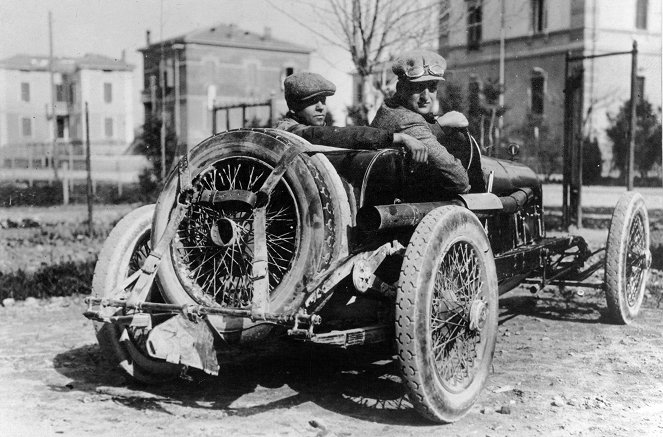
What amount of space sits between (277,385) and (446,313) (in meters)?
1.22

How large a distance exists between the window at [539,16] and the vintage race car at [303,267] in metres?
26.3

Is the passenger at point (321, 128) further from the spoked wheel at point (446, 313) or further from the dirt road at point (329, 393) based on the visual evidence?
the dirt road at point (329, 393)

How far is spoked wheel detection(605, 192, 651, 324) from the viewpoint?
19.6ft

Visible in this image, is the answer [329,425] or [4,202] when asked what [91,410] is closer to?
[329,425]

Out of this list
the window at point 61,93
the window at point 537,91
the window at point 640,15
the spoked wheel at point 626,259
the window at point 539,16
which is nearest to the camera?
the spoked wheel at point 626,259

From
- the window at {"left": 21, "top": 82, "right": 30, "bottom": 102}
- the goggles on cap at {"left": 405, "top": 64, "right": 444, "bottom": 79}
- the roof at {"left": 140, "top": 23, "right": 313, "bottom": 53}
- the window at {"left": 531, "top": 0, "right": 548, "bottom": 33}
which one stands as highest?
the roof at {"left": 140, "top": 23, "right": 313, "bottom": 53}

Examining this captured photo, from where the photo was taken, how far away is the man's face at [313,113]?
4.90 m

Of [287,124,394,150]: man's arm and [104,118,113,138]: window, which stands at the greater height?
[104,118,113,138]: window

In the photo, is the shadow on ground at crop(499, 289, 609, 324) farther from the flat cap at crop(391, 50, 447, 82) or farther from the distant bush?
the distant bush

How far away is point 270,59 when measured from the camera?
1802 inches

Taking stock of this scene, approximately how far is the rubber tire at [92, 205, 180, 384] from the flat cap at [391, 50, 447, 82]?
1.88 metres

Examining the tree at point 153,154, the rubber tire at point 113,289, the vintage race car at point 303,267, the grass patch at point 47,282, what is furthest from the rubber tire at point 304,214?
the tree at point 153,154

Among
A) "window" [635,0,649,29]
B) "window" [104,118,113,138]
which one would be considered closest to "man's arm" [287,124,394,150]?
"window" [635,0,649,29]

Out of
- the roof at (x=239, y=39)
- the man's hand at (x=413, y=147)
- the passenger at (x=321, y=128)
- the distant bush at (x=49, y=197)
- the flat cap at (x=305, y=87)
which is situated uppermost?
the roof at (x=239, y=39)
